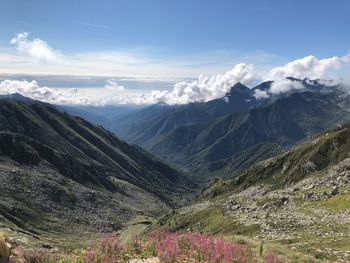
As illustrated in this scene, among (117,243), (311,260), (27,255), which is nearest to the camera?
(27,255)

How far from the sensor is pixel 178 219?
192 meters

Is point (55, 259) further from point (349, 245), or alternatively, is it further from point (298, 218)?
point (298, 218)

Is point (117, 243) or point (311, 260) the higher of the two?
point (117, 243)

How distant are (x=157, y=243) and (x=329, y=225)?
41845mm

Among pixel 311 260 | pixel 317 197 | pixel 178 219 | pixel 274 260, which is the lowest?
pixel 178 219

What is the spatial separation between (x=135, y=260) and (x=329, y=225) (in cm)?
4456

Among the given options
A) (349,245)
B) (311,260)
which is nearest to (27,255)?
(311,260)

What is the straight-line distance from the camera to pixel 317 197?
96.8 m

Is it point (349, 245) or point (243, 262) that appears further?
point (349, 245)

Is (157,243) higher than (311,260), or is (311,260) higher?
(157,243)

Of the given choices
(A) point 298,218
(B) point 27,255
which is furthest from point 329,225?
(B) point 27,255

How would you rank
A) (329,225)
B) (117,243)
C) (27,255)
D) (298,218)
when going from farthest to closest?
(298,218) < (329,225) < (117,243) < (27,255)

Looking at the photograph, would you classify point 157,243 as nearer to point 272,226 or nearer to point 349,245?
point 349,245

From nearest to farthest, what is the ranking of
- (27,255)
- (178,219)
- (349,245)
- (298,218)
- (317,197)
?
(27,255)
(349,245)
(298,218)
(317,197)
(178,219)
